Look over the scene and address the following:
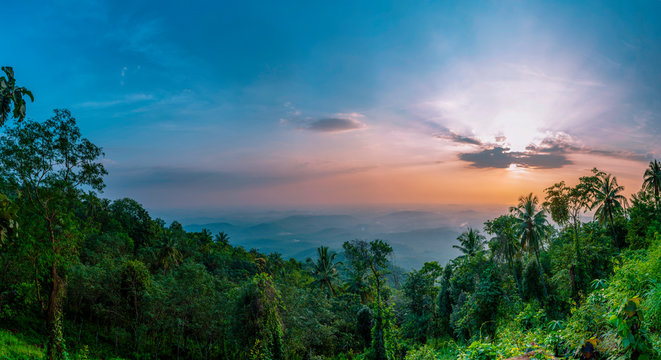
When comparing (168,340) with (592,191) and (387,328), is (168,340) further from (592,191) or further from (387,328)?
(592,191)

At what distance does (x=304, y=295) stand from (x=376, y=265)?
11351 mm

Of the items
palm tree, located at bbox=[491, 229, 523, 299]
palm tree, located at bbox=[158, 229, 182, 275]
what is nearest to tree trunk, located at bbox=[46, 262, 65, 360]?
palm tree, located at bbox=[158, 229, 182, 275]

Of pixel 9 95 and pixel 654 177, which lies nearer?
pixel 9 95

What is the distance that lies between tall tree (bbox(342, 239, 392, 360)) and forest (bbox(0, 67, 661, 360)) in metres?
0.07

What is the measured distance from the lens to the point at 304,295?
2581 centimetres

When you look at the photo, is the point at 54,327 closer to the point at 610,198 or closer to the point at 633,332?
the point at 633,332

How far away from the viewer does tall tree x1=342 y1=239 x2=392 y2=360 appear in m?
16.4

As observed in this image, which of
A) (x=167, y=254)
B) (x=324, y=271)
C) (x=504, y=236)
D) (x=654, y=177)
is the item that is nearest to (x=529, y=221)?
(x=504, y=236)

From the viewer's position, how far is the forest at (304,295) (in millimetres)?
5836

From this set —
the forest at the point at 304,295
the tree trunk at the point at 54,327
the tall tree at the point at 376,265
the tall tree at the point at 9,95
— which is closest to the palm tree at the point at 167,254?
the forest at the point at 304,295

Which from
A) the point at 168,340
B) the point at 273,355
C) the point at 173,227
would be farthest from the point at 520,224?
the point at 173,227

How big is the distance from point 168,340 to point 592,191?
3650cm

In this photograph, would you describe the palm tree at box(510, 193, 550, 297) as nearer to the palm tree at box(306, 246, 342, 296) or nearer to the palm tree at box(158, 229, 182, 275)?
the palm tree at box(306, 246, 342, 296)

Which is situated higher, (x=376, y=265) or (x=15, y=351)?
(x=376, y=265)
